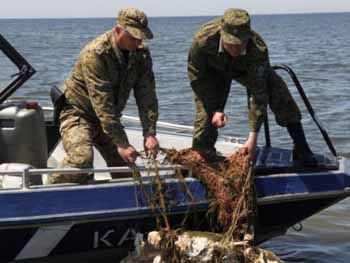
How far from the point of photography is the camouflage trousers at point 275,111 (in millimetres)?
6594

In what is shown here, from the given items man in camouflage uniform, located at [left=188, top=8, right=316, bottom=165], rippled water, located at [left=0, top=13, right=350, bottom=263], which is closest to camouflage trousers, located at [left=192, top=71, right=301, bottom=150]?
man in camouflage uniform, located at [left=188, top=8, right=316, bottom=165]

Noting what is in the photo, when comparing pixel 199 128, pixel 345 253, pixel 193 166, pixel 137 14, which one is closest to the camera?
pixel 137 14

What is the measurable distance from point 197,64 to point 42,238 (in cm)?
165

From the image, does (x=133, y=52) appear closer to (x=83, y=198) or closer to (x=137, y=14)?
(x=137, y=14)

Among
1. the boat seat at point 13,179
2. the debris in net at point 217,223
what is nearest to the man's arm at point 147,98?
the debris in net at point 217,223

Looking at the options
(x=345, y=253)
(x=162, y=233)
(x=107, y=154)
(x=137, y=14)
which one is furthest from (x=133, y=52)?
(x=345, y=253)

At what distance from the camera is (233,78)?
6.53 m

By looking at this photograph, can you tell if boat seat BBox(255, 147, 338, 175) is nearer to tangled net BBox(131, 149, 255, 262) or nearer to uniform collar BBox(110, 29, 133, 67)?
tangled net BBox(131, 149, 255, 262)

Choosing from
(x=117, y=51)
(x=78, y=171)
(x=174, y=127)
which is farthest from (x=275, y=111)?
(x=78, y=171)

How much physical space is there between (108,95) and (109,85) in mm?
75

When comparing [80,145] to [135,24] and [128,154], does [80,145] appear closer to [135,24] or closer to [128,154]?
[128,154]

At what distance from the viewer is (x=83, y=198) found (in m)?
5.89

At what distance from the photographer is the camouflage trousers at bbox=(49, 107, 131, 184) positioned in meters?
6.04

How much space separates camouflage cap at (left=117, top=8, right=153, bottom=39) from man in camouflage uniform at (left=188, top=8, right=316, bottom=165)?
0.56 metres
